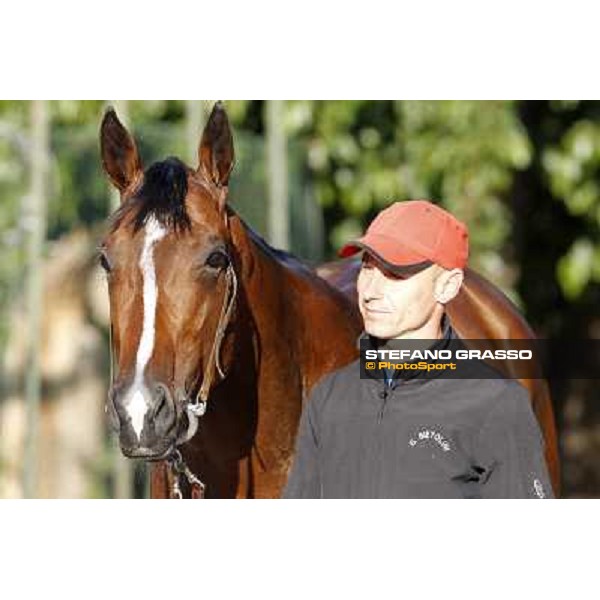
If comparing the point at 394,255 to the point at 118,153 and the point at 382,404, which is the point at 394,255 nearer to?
the point at 382,404

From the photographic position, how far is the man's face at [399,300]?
8.68 ft

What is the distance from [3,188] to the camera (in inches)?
177

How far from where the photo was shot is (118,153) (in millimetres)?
2920

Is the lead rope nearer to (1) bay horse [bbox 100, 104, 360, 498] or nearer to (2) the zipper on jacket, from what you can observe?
(1) bay horse [bbox 100, 104, 360, 498]

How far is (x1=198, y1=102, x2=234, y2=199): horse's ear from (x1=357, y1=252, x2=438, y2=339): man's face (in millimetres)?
383

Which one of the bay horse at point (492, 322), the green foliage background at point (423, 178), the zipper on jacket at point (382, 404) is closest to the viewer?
the zipper on jacket at point (382, 404)

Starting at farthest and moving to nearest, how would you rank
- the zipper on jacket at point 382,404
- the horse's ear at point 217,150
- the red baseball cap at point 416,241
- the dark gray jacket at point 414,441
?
the horse's ear at point 217,150 < the red baseball cap at point 416,241 < the zipper on jacket at point 382,404 < the dark gray jacket at point 414,441

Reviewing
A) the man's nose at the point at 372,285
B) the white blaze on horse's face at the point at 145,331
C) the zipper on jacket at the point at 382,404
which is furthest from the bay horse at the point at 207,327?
the zipper on jacket at the point at 382,404

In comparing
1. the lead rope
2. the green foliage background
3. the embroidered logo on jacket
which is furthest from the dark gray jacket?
the green foliage background

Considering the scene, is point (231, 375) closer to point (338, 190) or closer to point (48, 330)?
point (48, 330)

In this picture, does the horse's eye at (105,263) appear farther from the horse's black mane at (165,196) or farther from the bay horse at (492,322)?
the bay horse at (492,322)

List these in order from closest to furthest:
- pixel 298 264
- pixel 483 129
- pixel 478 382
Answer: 1. pixel 478 382
2. pixel 298 264
3. pixel 483 129
